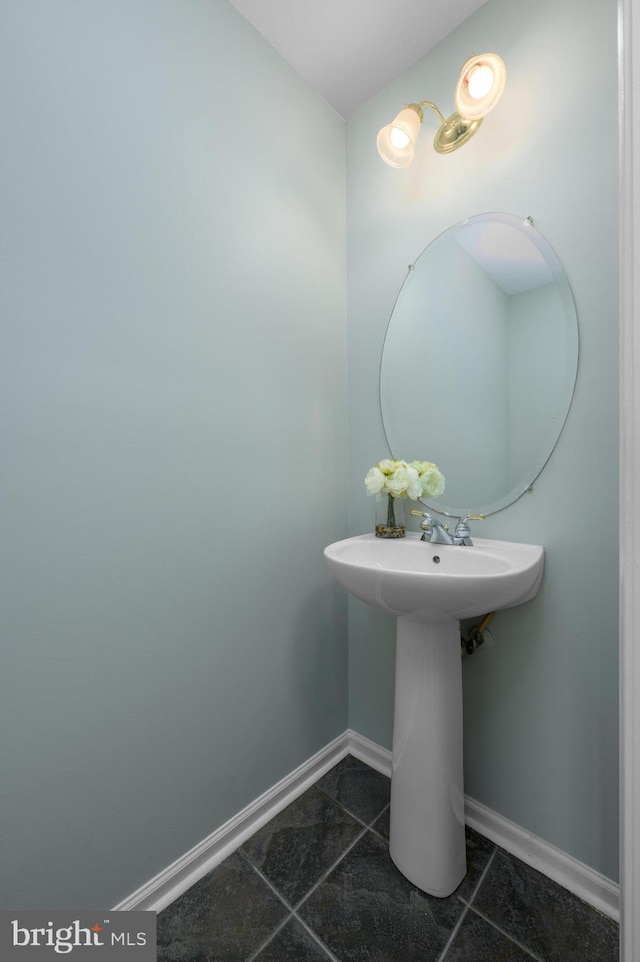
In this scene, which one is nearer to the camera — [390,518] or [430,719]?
[430,719]

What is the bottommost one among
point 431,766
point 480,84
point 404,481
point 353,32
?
point 431,766

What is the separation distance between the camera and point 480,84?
3.36 ft

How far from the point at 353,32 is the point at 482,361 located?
3.68 ft

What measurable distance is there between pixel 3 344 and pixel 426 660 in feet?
4.01

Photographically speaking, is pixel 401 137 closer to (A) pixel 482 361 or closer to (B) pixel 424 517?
(A) pixel 482 361

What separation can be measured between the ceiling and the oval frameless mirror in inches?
24.7

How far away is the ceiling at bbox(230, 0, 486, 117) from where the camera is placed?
1.18 meters

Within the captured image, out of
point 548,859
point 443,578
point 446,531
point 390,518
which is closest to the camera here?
point 443,578

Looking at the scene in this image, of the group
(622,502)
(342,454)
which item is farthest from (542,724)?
(342,454)

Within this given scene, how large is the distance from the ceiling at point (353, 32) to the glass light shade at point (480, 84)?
1.23 feet

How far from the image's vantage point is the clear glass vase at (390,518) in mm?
1340

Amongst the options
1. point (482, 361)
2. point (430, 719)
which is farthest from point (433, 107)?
point (430, 719)

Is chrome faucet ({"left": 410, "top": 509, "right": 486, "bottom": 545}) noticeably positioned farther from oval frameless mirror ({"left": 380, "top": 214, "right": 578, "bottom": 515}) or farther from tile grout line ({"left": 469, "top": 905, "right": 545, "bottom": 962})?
tile grout line ({"left": 469, "top": 905, "right": 545, "bottom": 962})

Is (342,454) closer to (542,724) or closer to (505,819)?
(542,724)
